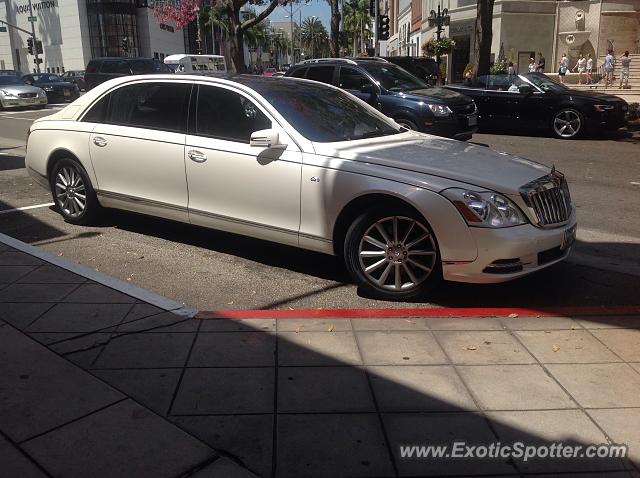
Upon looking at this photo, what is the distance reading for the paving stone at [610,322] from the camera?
4.25 meters

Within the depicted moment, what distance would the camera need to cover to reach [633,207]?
777 centimetres

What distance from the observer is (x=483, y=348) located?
12.8 ft

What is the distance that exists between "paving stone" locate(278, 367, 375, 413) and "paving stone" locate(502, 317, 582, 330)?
1328mm

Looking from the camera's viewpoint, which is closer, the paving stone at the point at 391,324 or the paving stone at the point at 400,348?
the paving stone at the point at 400,348

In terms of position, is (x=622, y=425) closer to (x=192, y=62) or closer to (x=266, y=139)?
(x=266, y=139)

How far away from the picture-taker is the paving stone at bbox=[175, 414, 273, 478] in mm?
2750

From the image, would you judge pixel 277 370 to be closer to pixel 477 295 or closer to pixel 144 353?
pixel 144 353

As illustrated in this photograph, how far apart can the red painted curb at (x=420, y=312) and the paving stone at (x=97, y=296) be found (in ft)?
2.09

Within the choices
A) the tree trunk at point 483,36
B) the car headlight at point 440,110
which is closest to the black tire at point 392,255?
the car headlight at point 440,110

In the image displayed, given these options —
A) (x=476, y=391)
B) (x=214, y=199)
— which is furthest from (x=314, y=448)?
(x=214, y=199)

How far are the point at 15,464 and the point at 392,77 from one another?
36.1 feet

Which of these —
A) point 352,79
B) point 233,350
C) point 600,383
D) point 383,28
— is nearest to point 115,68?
point 383,28

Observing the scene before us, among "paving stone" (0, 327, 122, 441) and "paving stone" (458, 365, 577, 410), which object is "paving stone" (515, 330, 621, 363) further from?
"paving stone" (0, 327, 122, 441)

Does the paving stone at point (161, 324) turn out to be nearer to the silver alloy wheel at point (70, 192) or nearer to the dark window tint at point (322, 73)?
the silver alloy wheel at point (70, 192)
